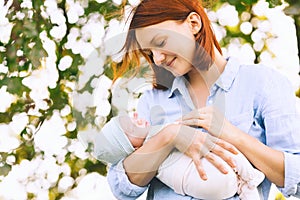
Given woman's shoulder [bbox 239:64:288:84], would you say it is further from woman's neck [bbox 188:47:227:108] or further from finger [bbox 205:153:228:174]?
finger [bbox 205:153:228:174]

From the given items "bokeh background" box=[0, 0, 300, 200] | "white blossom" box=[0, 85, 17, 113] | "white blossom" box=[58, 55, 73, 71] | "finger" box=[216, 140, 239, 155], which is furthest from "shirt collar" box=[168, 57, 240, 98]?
"white blossom" box=[0, 85, 17, 113]

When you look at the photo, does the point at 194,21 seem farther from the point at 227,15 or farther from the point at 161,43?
the point at 227,15

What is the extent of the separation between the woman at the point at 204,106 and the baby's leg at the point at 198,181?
0.04 feet

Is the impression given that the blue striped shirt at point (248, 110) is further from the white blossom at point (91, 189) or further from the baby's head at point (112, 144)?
the white blossom at point (91, 189)

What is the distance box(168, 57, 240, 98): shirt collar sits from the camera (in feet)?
4.23

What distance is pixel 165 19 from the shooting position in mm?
1248

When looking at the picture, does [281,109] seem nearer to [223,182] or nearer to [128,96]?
[223,182]

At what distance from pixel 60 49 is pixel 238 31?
1.58 ft

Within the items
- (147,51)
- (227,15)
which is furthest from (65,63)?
(147,51)

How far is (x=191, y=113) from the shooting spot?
4.18 ft

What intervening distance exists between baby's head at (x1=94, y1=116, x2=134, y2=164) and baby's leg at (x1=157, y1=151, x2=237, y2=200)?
0.08 metres

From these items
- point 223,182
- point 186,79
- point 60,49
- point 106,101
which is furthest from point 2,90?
point 223,182

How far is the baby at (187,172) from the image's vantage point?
1233 mm

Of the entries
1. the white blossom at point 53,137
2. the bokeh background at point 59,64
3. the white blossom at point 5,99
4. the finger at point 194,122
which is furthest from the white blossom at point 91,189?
the finger at point 194,122
